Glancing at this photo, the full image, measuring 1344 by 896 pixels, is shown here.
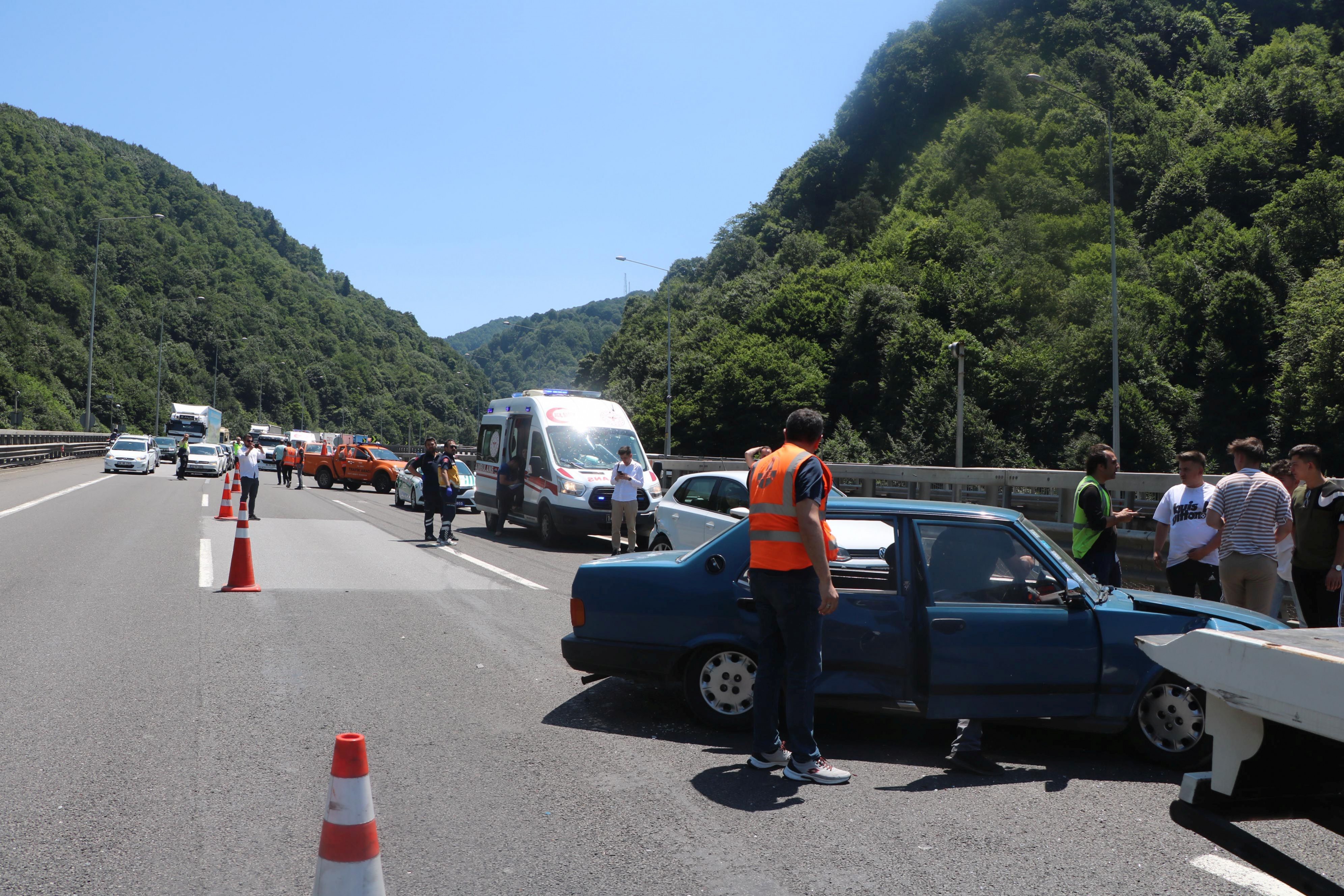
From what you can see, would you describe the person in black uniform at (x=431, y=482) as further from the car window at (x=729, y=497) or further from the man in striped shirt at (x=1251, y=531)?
the man in striped shirt at (x=1251, y=531)

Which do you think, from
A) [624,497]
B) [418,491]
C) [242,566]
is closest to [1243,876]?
[242,566]

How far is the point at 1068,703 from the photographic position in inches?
222

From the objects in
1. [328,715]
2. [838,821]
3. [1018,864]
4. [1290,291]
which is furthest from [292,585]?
[1290,291]

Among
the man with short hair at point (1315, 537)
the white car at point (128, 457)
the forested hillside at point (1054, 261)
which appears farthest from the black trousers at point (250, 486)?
the forested hillside at point (1054, 261)

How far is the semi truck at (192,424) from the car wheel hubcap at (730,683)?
48.7 meters

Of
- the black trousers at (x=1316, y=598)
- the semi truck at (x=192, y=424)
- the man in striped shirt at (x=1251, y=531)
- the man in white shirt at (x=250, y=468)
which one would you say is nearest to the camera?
the black trousers at (x=1316, y=598)

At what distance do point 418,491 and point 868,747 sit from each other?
21.4m

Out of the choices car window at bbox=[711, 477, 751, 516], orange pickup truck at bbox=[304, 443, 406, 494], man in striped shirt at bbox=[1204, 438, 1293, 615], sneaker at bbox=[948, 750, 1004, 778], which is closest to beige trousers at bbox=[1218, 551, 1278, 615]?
man in striped shirt at bbox=[1204, 438, 1293, 615]

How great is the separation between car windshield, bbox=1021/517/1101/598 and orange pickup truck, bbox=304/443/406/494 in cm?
2922

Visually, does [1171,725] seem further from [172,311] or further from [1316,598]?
[172,311]

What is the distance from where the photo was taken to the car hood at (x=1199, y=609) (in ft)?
18.9

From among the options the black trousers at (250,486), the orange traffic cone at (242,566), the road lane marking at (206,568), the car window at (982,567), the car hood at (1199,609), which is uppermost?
the car window at (982,567)

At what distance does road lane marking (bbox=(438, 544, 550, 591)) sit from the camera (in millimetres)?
12430

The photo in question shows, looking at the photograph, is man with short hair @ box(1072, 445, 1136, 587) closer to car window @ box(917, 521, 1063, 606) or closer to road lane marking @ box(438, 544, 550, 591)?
car window @ box(917, 521, 1063, 606)
